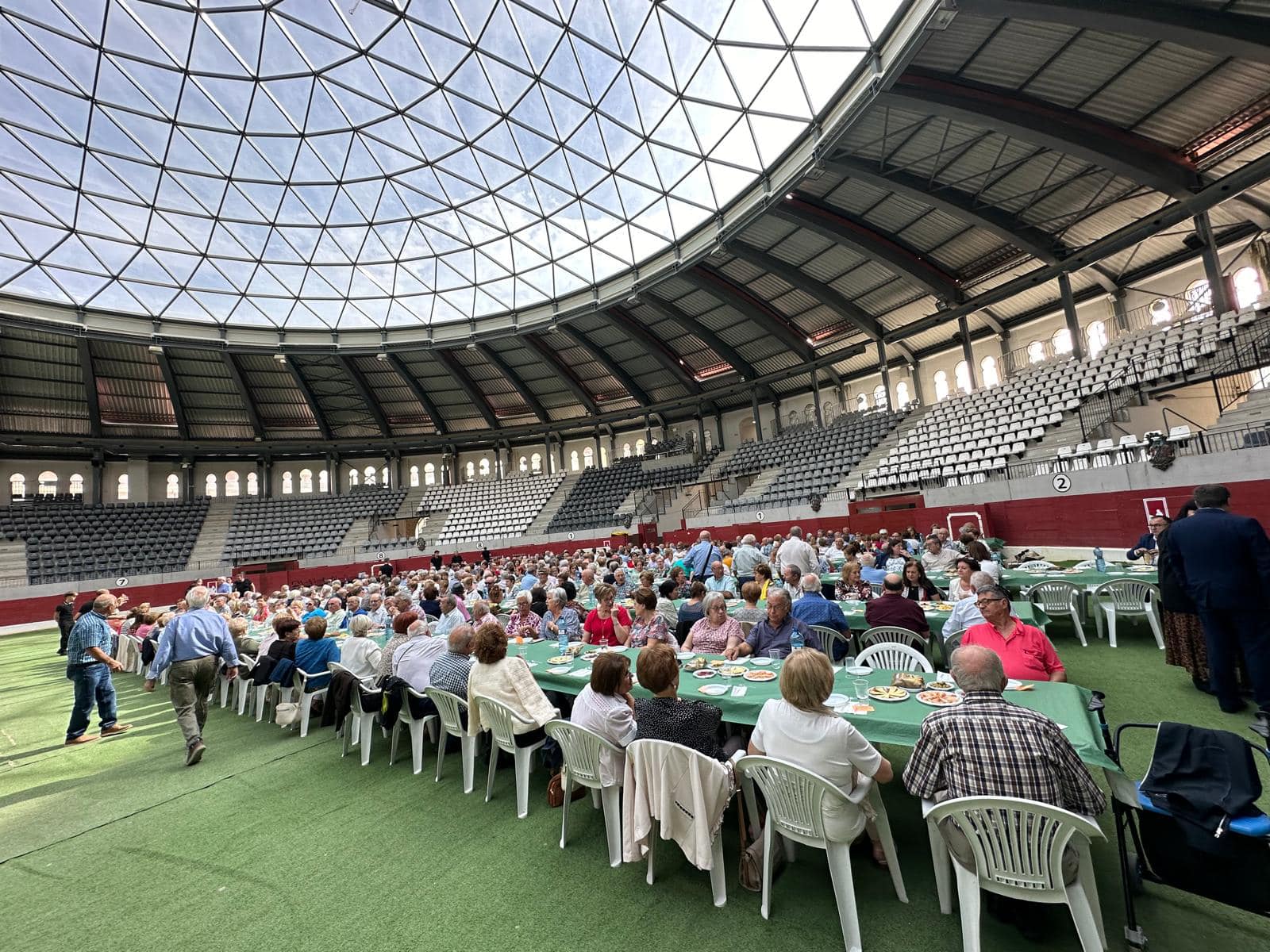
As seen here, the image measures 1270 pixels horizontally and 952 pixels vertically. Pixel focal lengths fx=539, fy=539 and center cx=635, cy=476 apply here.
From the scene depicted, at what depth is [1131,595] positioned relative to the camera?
347 inches

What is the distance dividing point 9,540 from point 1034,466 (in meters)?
50.0

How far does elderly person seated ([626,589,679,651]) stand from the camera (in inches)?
288

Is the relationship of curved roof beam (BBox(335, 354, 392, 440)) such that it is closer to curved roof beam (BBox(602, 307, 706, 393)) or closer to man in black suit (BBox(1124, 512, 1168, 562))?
curved roof beam (BBox(602, 307, 706, 393))

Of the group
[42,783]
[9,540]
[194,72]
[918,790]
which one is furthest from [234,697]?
[9,540]

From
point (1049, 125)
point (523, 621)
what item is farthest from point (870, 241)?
point (523, 621)

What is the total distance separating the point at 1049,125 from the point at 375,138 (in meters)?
26.0

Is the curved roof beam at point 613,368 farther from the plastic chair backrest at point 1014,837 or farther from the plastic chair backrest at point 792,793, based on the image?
the plastic chair backrest at point 1014,837

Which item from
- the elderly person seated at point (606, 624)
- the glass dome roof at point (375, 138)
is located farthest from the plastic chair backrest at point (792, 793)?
the glass dome roof at point (375, 138)

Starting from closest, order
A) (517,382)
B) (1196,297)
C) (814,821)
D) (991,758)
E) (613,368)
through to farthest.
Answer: (991,758)
(814,821)
(1196,297)
(613,368)
(517,382)

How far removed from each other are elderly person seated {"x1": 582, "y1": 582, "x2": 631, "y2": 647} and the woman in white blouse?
3486 mm

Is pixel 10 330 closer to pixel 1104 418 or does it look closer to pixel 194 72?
pixel 194 72

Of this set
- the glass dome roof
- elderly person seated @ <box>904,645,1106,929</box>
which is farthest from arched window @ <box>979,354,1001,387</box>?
→ elderly person seated @ <box>904,645,1106,929</box>

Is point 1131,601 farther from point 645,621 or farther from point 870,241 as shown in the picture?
point 870,241

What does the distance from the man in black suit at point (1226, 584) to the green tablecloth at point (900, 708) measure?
2.59 metres
